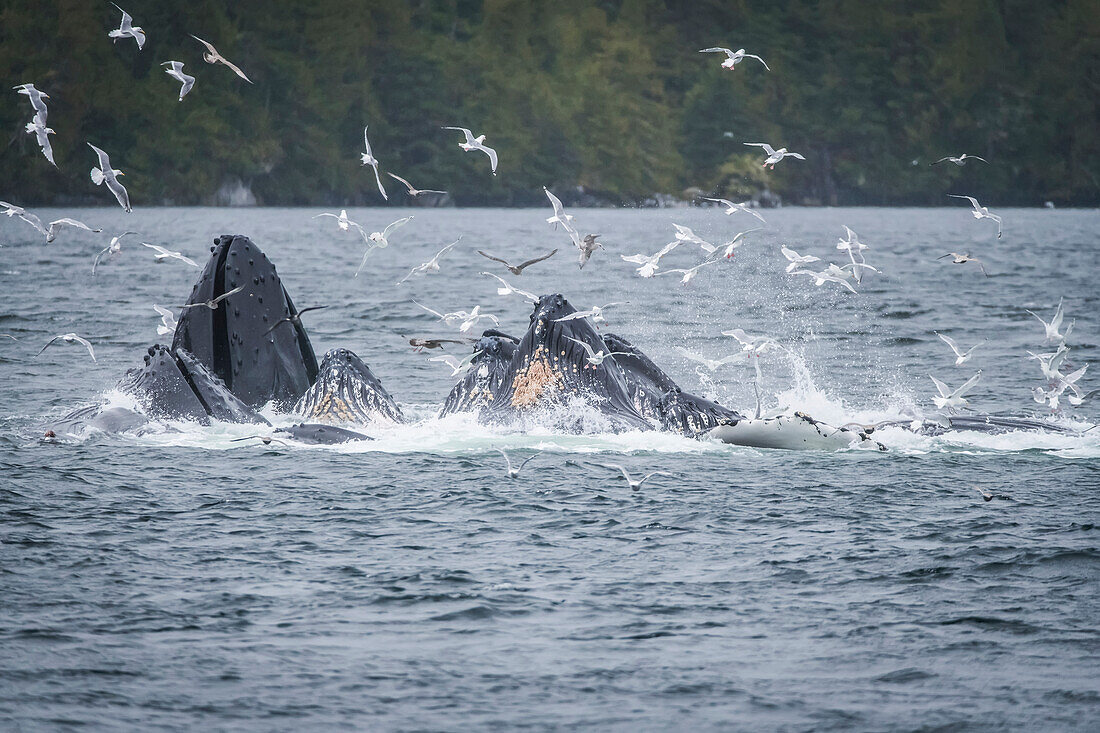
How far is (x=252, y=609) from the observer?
11.0 m

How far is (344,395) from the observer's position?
16234 millimetres

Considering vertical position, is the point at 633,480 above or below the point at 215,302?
below

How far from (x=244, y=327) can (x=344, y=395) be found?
1.27 metres

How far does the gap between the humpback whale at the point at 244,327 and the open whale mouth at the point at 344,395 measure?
0.30 metres

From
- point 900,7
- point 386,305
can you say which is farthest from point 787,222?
point 386,305

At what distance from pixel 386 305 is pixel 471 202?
368ft

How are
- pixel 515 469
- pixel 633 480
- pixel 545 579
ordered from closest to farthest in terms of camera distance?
pixel 545 579, pixel 633 480, pixel 515 469

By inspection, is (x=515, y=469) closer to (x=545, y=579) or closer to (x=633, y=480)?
(x=633, y=480)

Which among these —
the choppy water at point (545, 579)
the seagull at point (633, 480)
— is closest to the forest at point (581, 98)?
the choppy water at point (545, 579)

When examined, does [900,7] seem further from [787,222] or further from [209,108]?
[209,108]

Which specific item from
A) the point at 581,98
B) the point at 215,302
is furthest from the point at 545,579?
the point at 581,98

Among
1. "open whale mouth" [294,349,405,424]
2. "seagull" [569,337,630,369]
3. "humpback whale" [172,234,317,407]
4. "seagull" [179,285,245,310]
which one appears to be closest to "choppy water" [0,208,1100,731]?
"open whale mouth" [294,349,405,424]

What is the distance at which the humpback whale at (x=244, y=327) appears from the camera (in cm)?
1538

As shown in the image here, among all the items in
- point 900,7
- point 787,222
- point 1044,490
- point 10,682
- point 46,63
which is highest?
point 900,7
